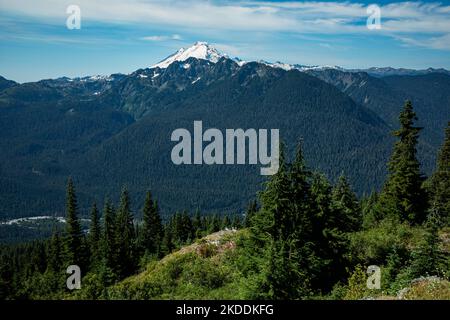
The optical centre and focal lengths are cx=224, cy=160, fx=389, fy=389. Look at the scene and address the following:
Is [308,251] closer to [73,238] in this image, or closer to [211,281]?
[211,281]

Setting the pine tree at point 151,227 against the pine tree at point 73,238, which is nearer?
the pine tree at point 73,238

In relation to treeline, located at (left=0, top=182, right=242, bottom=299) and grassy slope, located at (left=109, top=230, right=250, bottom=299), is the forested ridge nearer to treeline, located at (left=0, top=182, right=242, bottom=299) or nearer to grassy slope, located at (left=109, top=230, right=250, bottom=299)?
grassy slope, located at (left=109, top=230, right=250, bottom=299)

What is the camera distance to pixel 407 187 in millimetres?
35219

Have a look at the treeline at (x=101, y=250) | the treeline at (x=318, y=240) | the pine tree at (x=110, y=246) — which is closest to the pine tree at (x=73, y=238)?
the treeline at (x=101, y=250)

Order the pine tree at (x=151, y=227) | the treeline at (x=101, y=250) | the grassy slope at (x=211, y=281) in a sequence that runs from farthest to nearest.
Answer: the pine tree at (x=151, y=227)
the treeline at (x=101, y=250)
the grassy slope at (x=211, y=281)

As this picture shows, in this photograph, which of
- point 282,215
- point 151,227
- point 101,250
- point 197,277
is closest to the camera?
point 282,215

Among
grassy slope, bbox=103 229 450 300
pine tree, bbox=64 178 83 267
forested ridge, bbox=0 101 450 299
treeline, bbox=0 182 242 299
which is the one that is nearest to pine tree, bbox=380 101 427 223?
forested ridge, bbox=0 101 450 299

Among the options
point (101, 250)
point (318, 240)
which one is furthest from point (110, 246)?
point (318, 240)

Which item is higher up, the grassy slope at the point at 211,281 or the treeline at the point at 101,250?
the grassy slope at the point at 211,281

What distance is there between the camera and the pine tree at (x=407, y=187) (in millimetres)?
35125

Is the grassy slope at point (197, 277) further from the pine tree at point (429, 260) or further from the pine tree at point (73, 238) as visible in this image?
the pine tree at point (73, 238)

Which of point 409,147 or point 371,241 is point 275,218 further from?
point 409,147
